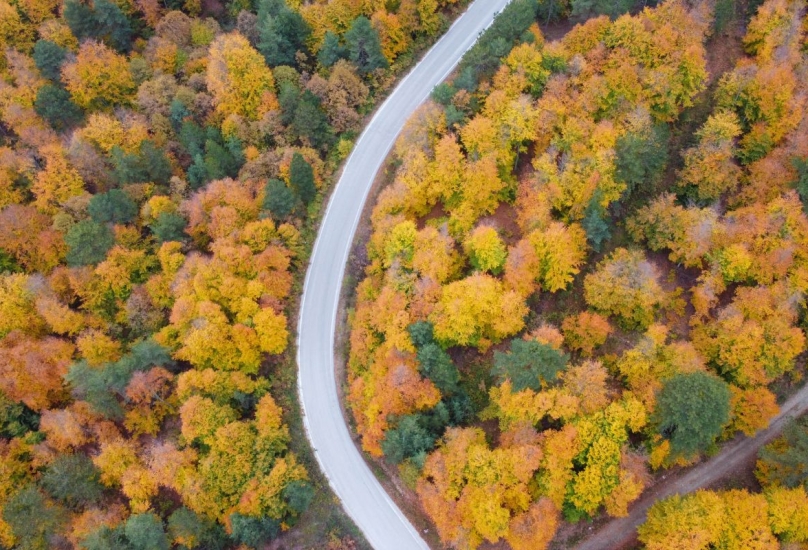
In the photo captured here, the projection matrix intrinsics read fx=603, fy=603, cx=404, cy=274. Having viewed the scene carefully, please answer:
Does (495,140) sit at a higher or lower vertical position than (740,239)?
higher

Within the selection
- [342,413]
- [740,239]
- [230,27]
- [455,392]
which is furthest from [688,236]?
[230,27]

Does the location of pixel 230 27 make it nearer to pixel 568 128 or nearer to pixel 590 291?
pixel 568 128

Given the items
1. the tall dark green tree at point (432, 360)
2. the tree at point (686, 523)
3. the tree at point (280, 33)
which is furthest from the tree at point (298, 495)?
the tree at point (280, 33)

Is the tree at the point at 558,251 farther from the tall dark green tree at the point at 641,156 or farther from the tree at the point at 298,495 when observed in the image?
the tree at the point at 298,495

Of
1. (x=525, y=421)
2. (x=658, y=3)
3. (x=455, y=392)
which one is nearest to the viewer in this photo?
(x=525, y=421)

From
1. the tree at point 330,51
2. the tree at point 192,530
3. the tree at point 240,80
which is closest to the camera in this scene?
the tree at point 192,530

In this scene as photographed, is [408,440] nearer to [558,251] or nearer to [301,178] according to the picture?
[558,251]
